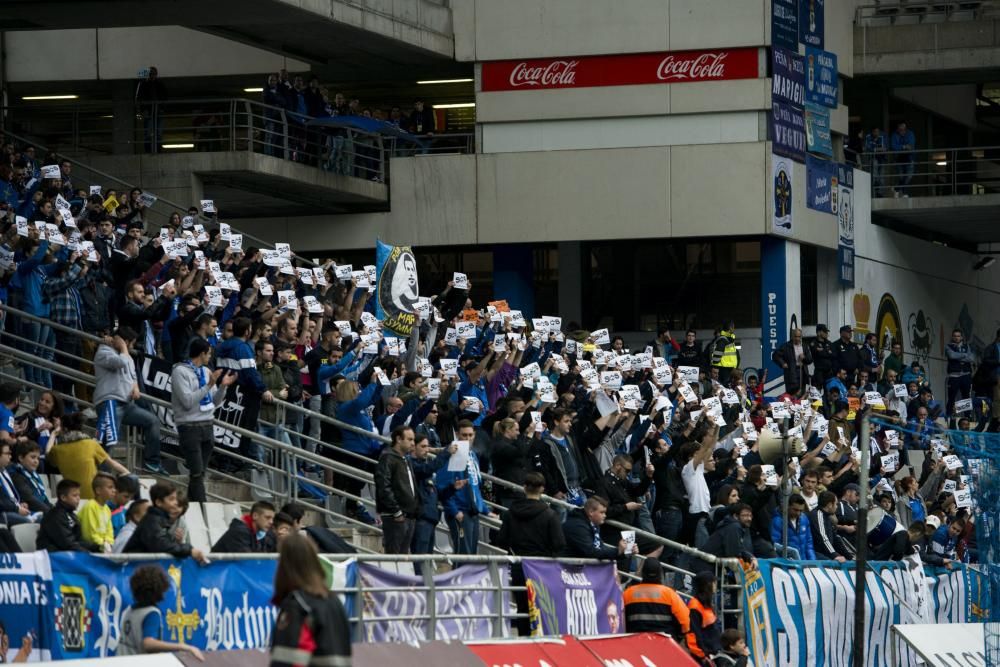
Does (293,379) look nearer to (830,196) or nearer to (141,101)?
(141,101)

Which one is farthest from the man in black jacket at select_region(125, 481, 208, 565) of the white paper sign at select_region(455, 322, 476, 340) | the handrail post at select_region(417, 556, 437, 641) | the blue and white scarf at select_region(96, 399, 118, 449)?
the white paper sign at select_region(455, 322, 476, 340)

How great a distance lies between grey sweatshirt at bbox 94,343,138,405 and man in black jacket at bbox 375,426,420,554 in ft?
8.05

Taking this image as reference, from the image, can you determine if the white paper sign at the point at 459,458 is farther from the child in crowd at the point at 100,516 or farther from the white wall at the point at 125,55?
the white wall at the point at 125,55

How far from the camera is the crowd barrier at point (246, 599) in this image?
11.8m

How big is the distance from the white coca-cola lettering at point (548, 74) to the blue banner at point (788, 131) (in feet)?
12.9

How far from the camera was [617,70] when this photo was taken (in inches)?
1437

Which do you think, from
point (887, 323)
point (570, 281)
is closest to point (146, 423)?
point (570, 281)

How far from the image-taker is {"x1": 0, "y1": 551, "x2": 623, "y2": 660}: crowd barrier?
11750mm

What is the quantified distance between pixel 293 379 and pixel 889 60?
24.5 meters

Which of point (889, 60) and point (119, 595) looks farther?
point (889, 60)

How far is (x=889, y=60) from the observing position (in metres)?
41.0

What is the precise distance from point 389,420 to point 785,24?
18.9m

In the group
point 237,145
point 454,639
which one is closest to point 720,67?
point 237,145

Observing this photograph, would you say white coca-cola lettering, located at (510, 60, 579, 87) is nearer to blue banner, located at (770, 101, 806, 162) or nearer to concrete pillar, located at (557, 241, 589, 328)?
blue banner, located at (770, 101, 806, 162)
